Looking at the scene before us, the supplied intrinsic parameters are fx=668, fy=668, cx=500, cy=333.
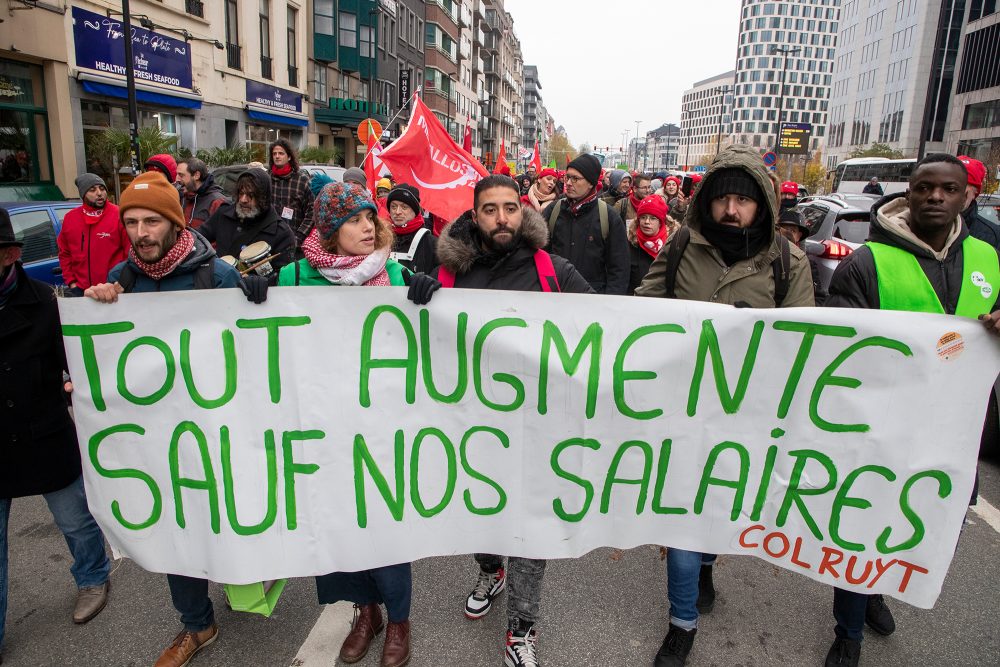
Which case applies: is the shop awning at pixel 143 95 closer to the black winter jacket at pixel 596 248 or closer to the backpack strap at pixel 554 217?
the backpack strap at pixel 554 217

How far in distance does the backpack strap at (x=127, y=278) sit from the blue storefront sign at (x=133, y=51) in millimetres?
14681

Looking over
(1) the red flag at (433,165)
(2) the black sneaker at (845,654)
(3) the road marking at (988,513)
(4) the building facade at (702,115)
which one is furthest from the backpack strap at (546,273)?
(4) the building facade at (702,115)

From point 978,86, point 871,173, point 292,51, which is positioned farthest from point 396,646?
point 978,86

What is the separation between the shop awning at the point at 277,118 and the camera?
22.8 meters

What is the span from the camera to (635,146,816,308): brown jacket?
253 cm

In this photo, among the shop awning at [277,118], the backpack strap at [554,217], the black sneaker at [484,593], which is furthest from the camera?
the shop awning at [277,118]

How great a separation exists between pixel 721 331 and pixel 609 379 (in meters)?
0.44

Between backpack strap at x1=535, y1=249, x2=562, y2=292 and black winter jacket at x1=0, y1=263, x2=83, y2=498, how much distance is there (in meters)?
1.87

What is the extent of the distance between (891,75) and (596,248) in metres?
87.4

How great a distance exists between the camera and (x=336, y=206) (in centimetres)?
260

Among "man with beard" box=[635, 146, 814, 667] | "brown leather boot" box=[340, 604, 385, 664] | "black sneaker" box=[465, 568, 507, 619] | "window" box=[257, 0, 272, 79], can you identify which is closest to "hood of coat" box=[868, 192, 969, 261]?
"man with beard" box=[635, 146, 814, 667]

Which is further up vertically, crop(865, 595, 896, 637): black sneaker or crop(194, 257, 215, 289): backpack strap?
crop(194, 257, 215, 289): backpack strap

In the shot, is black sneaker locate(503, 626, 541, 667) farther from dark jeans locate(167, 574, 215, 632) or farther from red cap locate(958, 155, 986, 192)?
red cap locate(958, 155, 986, 192)

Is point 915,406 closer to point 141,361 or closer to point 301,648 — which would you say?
point 301,648
